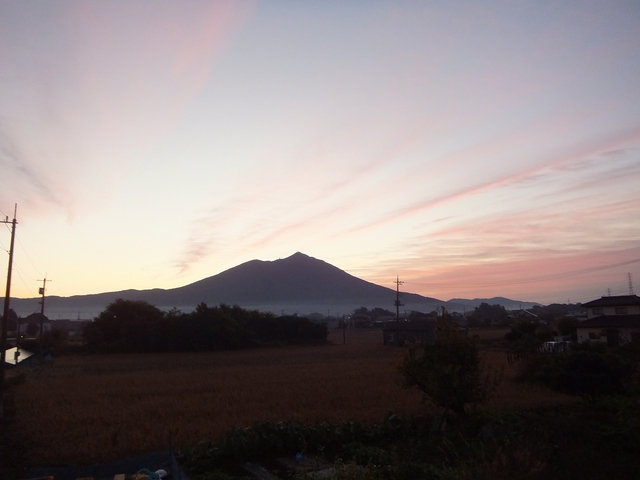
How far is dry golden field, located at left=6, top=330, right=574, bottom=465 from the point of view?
43.7 feet

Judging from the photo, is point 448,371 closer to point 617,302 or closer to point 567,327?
point 617,302

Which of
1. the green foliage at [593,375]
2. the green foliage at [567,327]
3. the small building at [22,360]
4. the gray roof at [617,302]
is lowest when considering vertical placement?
the small building at [22,360]

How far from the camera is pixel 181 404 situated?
1944 cm

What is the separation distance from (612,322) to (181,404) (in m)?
37.7

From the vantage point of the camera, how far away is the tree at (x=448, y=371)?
514 inches

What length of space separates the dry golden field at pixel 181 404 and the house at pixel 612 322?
15.3 metres

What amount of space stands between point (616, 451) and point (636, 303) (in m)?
41.3

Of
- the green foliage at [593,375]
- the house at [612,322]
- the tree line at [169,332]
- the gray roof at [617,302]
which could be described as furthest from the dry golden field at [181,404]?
the tree line at [169,332]

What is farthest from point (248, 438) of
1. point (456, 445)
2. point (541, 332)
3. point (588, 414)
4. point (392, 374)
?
point (541, 332)

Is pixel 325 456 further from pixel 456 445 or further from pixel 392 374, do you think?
pixel 392 374

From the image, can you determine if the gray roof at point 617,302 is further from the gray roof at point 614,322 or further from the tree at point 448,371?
the tree at point 448,371

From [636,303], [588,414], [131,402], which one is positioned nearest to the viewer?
[588,414]

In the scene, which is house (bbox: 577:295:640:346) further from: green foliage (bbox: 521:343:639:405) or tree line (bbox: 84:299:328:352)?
tree line (bbox: 84:299:328:352)

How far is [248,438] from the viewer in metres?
11.5
